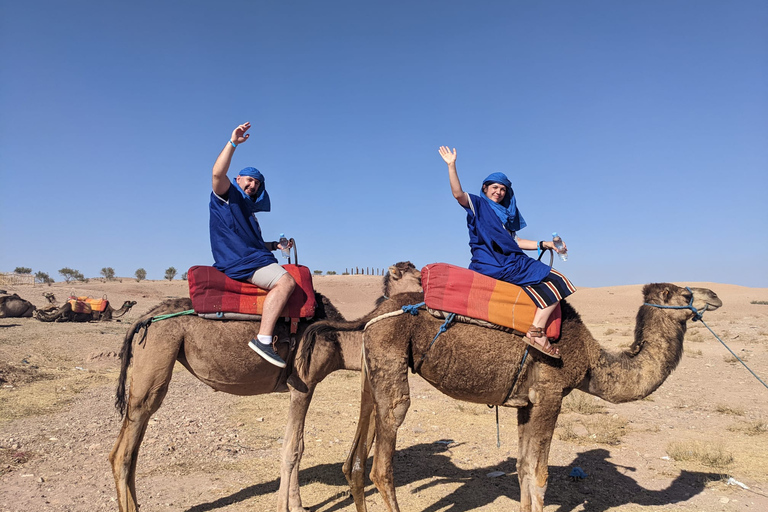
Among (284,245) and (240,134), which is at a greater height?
(240,134)

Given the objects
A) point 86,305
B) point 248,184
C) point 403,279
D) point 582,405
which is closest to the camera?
point 248,184

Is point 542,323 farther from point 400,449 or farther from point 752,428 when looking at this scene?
point 752,428

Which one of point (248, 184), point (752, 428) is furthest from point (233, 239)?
point (752, 428)

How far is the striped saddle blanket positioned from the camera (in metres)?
5.67

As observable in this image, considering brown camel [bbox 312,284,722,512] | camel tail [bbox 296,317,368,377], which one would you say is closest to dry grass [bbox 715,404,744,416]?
brown camel [bbox 312,284,722,512]

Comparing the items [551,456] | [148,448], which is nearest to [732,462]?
[551,456]

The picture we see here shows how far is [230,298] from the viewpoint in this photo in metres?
5.74

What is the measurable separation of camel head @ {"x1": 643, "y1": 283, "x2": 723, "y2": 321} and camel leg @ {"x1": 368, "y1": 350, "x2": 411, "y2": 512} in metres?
2.96

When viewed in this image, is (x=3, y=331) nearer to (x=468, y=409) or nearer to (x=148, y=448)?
(x=148, y=448)

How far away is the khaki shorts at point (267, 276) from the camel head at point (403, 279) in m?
1.47

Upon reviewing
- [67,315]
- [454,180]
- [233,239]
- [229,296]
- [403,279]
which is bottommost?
[67,315]

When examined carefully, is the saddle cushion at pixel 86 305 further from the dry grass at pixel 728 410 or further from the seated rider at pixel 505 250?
the dry grass at pixel 728 410

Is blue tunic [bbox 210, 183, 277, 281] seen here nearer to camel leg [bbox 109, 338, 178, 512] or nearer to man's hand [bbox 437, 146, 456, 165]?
camel leg [bbox 109, 338, 178, 512]

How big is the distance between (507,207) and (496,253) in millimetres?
615
